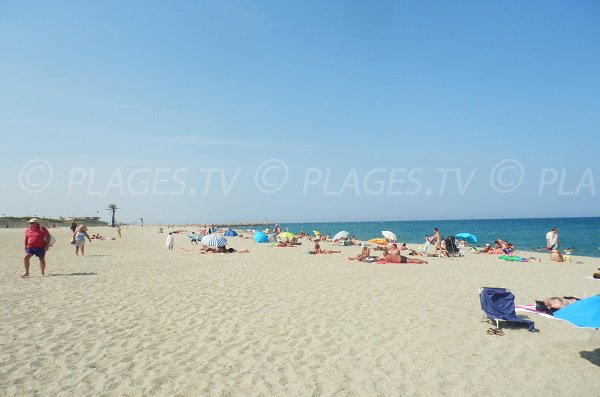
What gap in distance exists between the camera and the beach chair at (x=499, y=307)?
6203mm

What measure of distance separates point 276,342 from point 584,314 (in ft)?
13.4

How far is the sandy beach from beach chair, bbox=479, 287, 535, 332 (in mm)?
229

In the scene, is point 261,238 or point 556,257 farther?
point 261,238

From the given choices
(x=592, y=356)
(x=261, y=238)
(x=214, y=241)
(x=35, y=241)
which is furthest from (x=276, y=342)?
(x=261, y=238)

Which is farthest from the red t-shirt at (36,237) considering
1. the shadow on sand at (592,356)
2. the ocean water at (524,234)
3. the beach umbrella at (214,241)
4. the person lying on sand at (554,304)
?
the ocean water at (524,234)

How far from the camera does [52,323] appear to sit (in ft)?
20.1

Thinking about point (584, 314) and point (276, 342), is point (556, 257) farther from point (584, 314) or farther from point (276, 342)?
point (276, 342)

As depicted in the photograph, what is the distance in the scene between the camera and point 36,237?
1023 centimetres

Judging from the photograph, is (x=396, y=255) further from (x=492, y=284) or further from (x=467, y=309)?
(x=467, y=309)

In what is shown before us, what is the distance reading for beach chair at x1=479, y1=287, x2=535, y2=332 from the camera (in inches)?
244

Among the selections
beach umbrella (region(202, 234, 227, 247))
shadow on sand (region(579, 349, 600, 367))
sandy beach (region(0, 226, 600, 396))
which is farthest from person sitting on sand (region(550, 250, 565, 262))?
beach umbrella (region(202, 234, 227, 247))

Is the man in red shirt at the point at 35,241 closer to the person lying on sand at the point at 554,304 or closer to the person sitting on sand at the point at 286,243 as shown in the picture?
the person lying on sand at the point at 554,304

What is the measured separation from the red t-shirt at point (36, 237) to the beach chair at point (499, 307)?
11.7m

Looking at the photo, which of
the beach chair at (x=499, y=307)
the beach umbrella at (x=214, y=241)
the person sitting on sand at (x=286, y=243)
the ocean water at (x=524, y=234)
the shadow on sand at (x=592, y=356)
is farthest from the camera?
the ocean water at (x=524, y=234)
